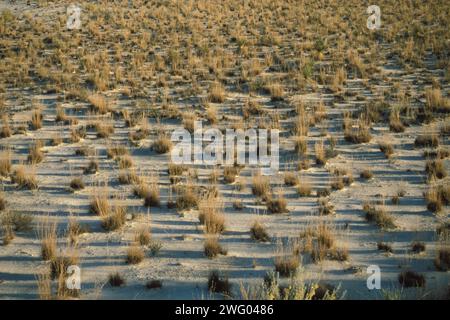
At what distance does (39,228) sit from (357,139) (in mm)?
7450

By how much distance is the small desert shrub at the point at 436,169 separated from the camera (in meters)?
9.00

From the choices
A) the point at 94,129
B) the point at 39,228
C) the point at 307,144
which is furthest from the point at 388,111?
the point at 39,228

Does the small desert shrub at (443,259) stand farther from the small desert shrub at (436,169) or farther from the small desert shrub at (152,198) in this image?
the small desert shrub at (152,198)

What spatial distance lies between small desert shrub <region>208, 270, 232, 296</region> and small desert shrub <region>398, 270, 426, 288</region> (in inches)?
86.2

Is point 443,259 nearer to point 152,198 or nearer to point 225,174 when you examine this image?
point 225,174

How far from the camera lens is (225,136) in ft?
37.8

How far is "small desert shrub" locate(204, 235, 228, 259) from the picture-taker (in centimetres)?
647

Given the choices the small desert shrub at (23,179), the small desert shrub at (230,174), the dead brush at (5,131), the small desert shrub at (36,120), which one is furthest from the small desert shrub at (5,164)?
the small desert shrub at (230,174)

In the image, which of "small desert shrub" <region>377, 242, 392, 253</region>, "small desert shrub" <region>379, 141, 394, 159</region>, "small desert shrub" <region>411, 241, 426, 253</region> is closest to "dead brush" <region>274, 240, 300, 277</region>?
"small desert shrub" <region>377, 242, 392, 253</region>

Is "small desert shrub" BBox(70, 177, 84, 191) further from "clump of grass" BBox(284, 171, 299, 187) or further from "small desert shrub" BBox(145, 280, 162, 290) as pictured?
"clump of grass" BBox(284, 171, 299, 187)

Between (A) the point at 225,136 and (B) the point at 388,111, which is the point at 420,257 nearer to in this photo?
(A) the point at 225,136

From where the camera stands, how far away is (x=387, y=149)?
33.9ft

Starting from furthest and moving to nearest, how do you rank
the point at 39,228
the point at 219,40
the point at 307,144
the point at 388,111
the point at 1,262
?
the point at 219,40 < the point at 388,111 < the point at 307,144 < the point at 39,228 < the point at 1,262

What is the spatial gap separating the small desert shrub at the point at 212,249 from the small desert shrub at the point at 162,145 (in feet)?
14.1
